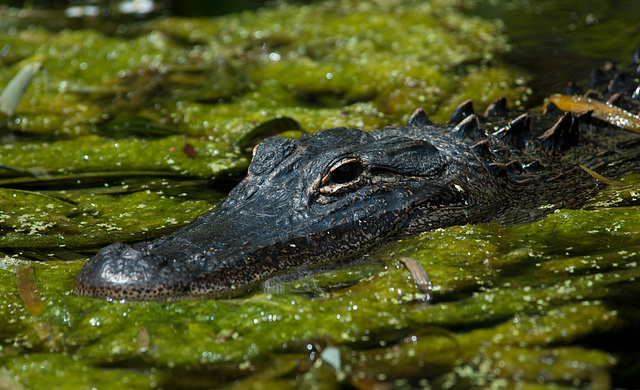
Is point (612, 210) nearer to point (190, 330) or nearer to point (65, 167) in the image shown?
point (190, 330)

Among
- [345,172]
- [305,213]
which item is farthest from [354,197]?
[305,213]

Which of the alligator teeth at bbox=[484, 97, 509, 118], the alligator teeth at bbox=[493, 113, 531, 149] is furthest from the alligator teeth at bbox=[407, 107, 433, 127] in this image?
the alligator teeth at bbox=[484, 97, 509, 118]

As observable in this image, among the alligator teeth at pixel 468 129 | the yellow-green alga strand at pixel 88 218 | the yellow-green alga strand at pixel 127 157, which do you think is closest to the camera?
the yellow-green alga strand at pixel 88 218

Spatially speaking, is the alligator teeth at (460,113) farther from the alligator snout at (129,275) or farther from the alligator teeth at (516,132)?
the alligator snout at (129,275)

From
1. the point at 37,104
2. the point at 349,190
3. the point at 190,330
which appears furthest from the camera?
the point at 37,104

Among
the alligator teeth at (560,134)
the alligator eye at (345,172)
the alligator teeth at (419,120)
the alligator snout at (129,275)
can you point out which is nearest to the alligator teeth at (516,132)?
the alligator teeth at (560,134)

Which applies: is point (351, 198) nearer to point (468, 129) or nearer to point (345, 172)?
Result: point (345, 172)

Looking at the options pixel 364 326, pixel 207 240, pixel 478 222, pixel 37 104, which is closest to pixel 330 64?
pixel 37 104
